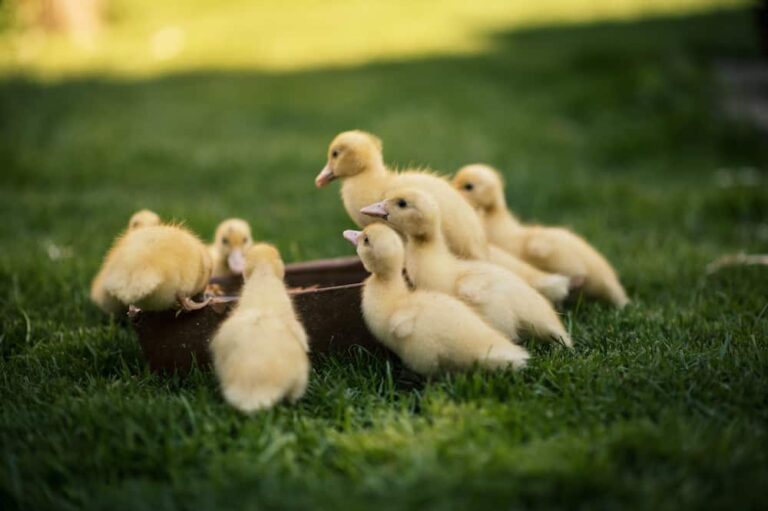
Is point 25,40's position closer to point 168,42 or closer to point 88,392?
point 168,42

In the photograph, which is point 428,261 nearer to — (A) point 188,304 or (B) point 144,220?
(A) point 188,304

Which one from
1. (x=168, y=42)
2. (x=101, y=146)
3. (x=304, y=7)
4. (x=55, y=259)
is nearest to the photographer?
(x=55, y=259)

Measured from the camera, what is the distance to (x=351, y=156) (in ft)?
13.0

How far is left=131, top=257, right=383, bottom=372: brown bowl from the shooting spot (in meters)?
3.42

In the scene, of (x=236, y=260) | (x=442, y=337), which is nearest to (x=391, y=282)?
(x=442, y=337)

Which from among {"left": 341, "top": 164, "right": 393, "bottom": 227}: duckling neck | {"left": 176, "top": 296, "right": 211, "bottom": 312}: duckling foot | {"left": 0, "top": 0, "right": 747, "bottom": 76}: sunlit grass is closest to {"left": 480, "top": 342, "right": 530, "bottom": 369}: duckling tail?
{"left": 341, "top": 164, "right": 393, "bottom": 227}: duckling neck

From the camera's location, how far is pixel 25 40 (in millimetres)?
13680

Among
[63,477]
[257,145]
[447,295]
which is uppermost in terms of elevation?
[257,145]

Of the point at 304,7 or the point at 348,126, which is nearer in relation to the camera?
the point at 348,126

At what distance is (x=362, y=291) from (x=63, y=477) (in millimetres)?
1348

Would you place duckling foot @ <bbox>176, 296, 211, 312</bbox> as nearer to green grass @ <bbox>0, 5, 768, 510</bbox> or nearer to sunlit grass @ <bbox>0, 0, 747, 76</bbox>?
green grass @ <bbox>0, 5, 768, 510</bbox>

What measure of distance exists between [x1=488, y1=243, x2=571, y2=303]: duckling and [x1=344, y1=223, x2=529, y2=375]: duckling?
82 cm

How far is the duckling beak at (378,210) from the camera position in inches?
143

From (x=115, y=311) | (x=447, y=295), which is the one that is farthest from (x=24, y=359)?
(x=447, y=295)
